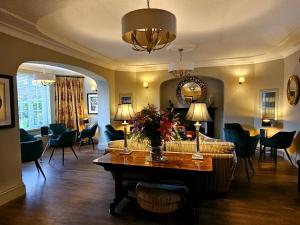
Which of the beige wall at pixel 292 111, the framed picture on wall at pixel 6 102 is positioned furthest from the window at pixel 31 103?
the beige wall at pixel 292 111

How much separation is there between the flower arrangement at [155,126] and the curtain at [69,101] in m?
5.91

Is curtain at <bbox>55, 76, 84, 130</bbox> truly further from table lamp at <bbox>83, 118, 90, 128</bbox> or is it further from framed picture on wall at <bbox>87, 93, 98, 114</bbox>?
framed picture on wall at <bbox>87, 93, 98, 114</bbox>

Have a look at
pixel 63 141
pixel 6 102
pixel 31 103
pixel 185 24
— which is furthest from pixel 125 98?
pixel 6 102

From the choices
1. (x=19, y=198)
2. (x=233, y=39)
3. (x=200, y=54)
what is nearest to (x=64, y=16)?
(x=19, y=198)

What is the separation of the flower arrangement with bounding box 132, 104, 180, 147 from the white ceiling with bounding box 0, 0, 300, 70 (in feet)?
4.92

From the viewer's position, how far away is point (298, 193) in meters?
3.48

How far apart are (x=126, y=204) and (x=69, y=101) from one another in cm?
588

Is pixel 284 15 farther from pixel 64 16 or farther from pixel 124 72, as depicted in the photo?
pixel 124 72

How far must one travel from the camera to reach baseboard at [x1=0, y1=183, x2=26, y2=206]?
3247mm

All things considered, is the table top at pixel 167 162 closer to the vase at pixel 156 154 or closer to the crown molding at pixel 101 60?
the vase at pixel 156 154

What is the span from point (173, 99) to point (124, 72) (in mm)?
1981

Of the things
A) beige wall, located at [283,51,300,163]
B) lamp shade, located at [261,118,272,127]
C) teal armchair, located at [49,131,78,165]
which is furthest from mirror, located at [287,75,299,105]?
teal armchair, located at [49,131,78,165]

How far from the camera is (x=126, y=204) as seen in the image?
317 centimetres

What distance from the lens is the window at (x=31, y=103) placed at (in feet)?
22.6
